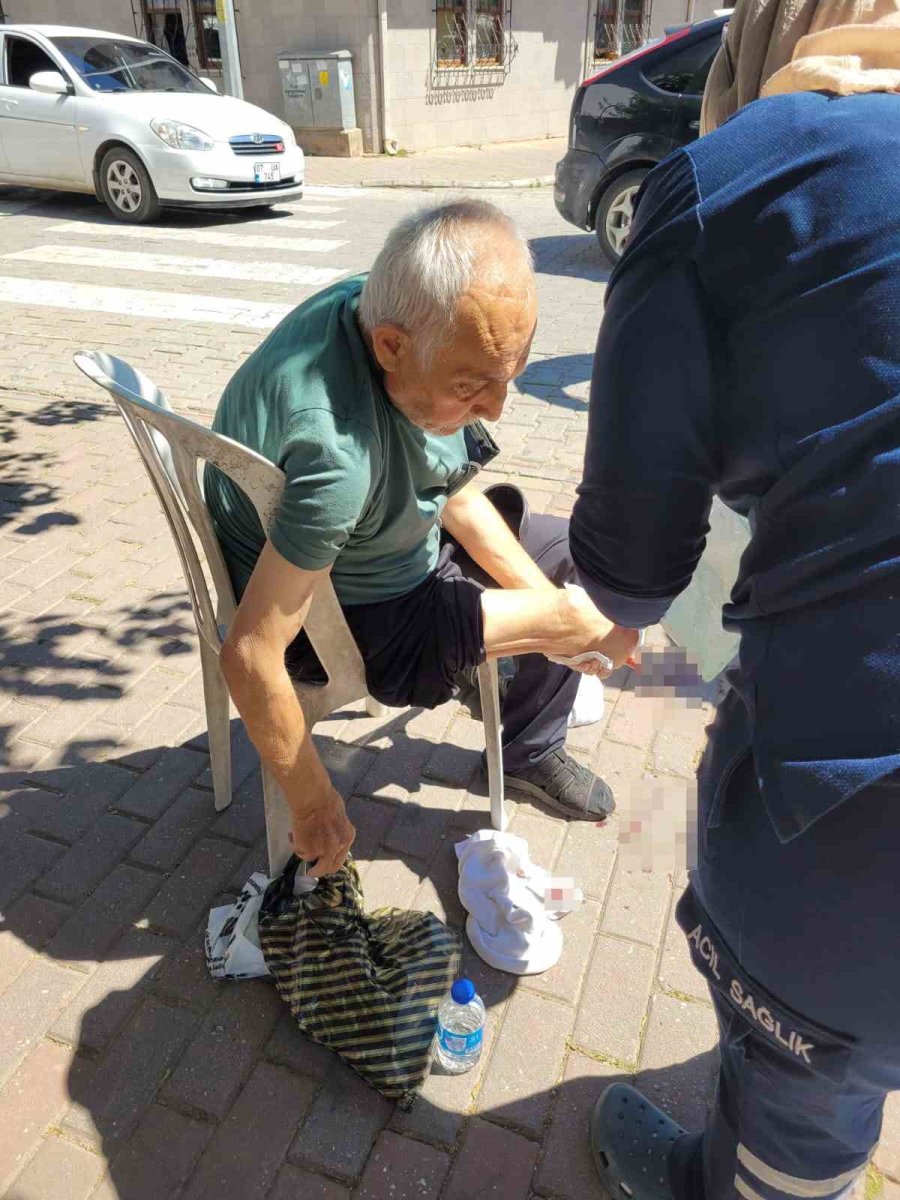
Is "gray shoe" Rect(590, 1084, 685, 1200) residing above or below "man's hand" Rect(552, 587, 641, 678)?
below

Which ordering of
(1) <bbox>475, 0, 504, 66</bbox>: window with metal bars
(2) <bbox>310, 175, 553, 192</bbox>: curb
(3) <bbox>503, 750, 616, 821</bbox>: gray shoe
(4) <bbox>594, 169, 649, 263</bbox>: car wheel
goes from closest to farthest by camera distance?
(3) <bbox>503, 750, 616, 821</bbox>: gray shoe → (4) <bbox>594, 169, 649, 263</bbox>: car wheel → (2) <bbox>310, 175, 553, 192</bbox>: curb → (1) <bbox>475, 0, 504, 66</bbox>: window with metal bars

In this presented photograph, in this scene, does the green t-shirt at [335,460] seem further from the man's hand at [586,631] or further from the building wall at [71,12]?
the building wall at [71,12]

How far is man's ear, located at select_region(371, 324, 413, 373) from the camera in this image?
166 cm

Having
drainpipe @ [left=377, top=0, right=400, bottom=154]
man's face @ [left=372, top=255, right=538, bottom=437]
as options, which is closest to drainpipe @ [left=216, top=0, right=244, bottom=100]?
drainpipe @ [left=377, top=0, right=400, bottom=154]

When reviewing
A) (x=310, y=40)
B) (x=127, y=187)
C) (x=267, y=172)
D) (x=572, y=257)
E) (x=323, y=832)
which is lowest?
(x=323, y=832)

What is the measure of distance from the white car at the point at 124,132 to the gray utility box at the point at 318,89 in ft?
14.9

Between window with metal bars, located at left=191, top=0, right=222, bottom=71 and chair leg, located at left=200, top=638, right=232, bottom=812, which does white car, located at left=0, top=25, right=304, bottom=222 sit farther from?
chair leg, located at left=200, top=638, right=232, bottom=812

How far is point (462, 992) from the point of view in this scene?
6.17 ft

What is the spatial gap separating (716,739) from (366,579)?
1.14 m

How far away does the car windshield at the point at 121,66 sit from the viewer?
9.70 meters

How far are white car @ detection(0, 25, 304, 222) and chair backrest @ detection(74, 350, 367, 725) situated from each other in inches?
329

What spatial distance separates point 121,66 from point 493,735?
10.3 m

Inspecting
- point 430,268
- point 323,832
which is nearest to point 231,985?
point 323,832

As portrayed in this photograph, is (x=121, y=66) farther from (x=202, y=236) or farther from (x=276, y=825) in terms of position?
(x=276, y=825)
